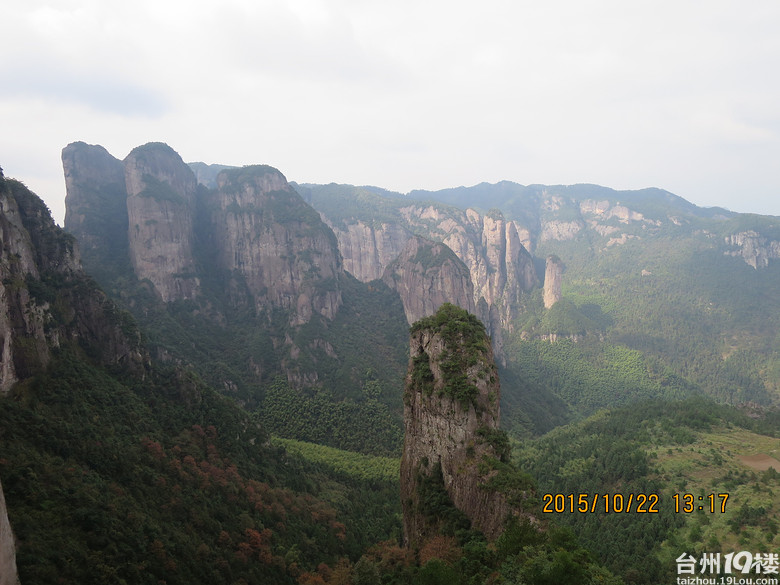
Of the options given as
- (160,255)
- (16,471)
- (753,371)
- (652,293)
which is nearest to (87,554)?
(16,471)

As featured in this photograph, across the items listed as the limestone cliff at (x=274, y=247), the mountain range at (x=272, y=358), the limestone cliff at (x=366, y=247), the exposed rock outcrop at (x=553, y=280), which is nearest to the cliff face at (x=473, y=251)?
the limestone cliff at (x=366, y=247)

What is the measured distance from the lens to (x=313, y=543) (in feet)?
139

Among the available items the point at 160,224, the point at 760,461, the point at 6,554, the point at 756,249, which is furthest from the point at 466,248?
the point at 6,554

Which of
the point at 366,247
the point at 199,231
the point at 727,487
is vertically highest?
the point at 199,231

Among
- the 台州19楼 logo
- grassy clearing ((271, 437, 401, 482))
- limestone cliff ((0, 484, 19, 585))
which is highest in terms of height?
limestone cliff ((0, 484, 19, 585))

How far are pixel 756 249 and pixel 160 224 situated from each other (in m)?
221

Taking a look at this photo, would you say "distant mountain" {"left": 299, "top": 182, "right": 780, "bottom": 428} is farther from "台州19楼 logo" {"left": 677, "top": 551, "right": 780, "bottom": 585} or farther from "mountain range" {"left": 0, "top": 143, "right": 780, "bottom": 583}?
"台州19楼 logo" {"left": 677, "top": 551, "right": 780, "bottom": 585}

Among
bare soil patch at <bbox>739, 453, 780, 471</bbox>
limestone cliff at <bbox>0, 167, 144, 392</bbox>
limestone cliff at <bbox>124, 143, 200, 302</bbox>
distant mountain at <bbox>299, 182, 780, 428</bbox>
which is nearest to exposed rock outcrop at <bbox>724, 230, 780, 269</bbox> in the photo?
distant mountain at <bbox>299, 182, 780, 428</bbox>

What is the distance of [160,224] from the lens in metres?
103

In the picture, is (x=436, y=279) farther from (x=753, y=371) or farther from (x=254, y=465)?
(x=753, y=371)

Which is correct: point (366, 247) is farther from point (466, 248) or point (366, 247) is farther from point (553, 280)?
point (553, 280)

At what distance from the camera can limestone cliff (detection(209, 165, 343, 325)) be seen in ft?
352

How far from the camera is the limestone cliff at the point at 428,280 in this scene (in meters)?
118

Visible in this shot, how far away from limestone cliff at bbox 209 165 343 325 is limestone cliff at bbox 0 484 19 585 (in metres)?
82.0
